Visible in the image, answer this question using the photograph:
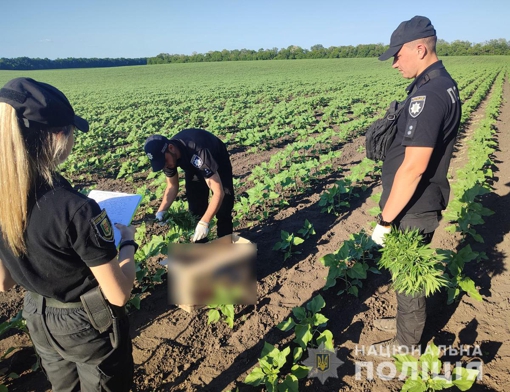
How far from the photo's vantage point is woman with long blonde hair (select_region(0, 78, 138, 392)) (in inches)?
48.4

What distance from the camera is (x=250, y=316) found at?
3.33m

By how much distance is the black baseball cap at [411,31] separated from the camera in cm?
234

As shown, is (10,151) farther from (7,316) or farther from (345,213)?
(345,213)

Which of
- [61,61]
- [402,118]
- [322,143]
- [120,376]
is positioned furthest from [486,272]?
[61,61]

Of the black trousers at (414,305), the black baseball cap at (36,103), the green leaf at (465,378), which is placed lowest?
the green leaf at (465,378)

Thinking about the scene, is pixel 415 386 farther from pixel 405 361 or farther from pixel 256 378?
pixel 256 378

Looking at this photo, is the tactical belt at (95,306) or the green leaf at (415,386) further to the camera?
the green leaf at (415,386)

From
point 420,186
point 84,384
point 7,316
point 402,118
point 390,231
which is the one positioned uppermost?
point 402,118

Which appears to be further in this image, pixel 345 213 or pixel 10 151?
pixel 345 213

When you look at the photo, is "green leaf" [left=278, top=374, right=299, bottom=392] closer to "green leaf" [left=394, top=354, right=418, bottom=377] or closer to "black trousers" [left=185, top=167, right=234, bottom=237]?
"green leaf" [left=394, top=354, right=418, bottom=377]

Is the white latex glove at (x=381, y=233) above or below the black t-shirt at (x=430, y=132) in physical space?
below

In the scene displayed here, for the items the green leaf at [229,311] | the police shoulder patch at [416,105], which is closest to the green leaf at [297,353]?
the green leaf at [229,311]

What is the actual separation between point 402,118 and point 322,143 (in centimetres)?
825

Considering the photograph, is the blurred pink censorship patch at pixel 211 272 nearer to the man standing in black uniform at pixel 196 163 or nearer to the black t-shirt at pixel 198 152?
the man standing in black uniform at pixel 196 163
